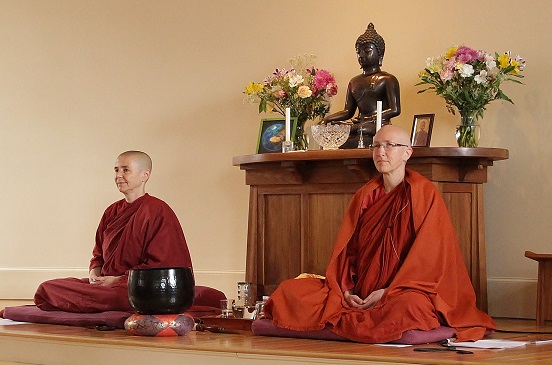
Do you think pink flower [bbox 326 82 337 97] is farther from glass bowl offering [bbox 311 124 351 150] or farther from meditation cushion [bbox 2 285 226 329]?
meditation cushion [bbox 2 285 226 329]

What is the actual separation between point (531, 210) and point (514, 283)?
462 mm

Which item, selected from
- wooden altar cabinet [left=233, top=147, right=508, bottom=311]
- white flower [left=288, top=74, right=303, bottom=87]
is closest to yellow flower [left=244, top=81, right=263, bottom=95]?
white flower [left=288, top=74, right=303, bottom=87]

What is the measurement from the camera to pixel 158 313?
5.10 m

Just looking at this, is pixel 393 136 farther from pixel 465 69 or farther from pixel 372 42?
pixel 372 42

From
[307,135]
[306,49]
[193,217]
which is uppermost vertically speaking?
[306,49]

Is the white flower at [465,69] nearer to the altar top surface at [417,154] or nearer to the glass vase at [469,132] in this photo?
the glass vase at [469,132]

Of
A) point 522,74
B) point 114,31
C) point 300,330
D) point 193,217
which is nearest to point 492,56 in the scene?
point 522,74

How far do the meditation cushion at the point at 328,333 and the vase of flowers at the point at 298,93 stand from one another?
6.06 ft

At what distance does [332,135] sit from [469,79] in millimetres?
903

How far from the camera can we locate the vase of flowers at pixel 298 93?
261 inches

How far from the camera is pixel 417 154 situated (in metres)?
5.81

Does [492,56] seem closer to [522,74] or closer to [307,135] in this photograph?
[522,74]

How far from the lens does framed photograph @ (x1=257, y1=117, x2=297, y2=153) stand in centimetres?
671

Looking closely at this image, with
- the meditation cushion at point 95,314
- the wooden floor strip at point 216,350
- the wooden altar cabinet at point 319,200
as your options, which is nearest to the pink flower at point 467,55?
the wooden altar cabinet at point 319,200
